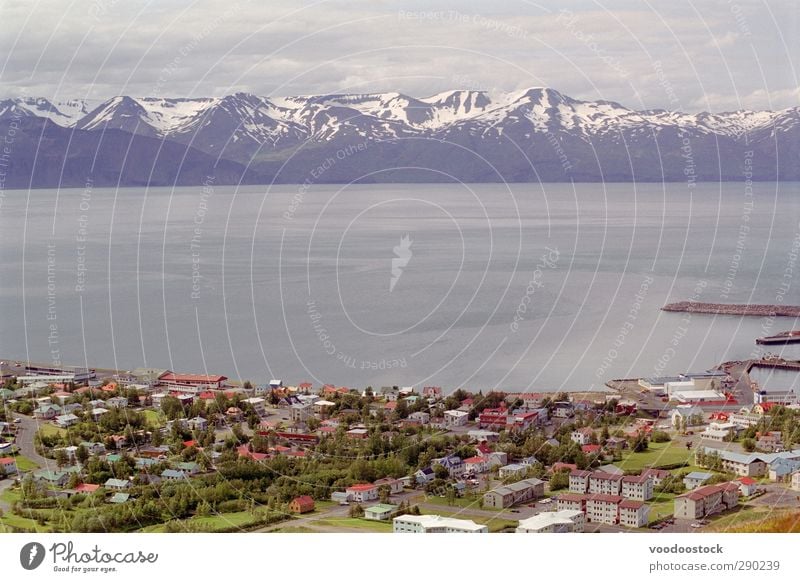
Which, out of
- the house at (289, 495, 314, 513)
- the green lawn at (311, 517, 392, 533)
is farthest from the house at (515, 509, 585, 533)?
the house at (289, 495, 314, 513)

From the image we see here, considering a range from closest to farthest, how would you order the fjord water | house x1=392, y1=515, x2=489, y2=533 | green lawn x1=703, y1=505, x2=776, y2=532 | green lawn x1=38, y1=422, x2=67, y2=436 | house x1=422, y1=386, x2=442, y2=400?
house x1=392, y1=515, x2=489, y2=533, green lawn x1=703, y1=505, x2=776, y2=532, green lawn x1=38, y1=422, x2=67, y2=436, house x1=422, y1=386, x2=442, y2=400, the fjord water

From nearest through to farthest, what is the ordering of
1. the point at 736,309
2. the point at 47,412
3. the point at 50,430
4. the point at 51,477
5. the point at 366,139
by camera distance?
the point at 51,477 → the point at 50,430 → the point at 47,412 → the point at 736,309 → the point at 366,139

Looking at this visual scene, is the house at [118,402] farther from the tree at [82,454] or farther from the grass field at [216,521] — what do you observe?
the grass field at [216,521]

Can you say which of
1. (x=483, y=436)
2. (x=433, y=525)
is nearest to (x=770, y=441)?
(x=483, y=436)

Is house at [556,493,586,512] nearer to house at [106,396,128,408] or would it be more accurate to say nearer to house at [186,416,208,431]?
house at [186,416,208,431]

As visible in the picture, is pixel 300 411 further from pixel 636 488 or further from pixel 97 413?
pixel 636 488

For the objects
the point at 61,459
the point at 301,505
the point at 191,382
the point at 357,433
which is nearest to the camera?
the point at 301,505

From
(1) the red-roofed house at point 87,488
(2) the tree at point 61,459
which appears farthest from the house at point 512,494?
(2) the tree at point 61,459
